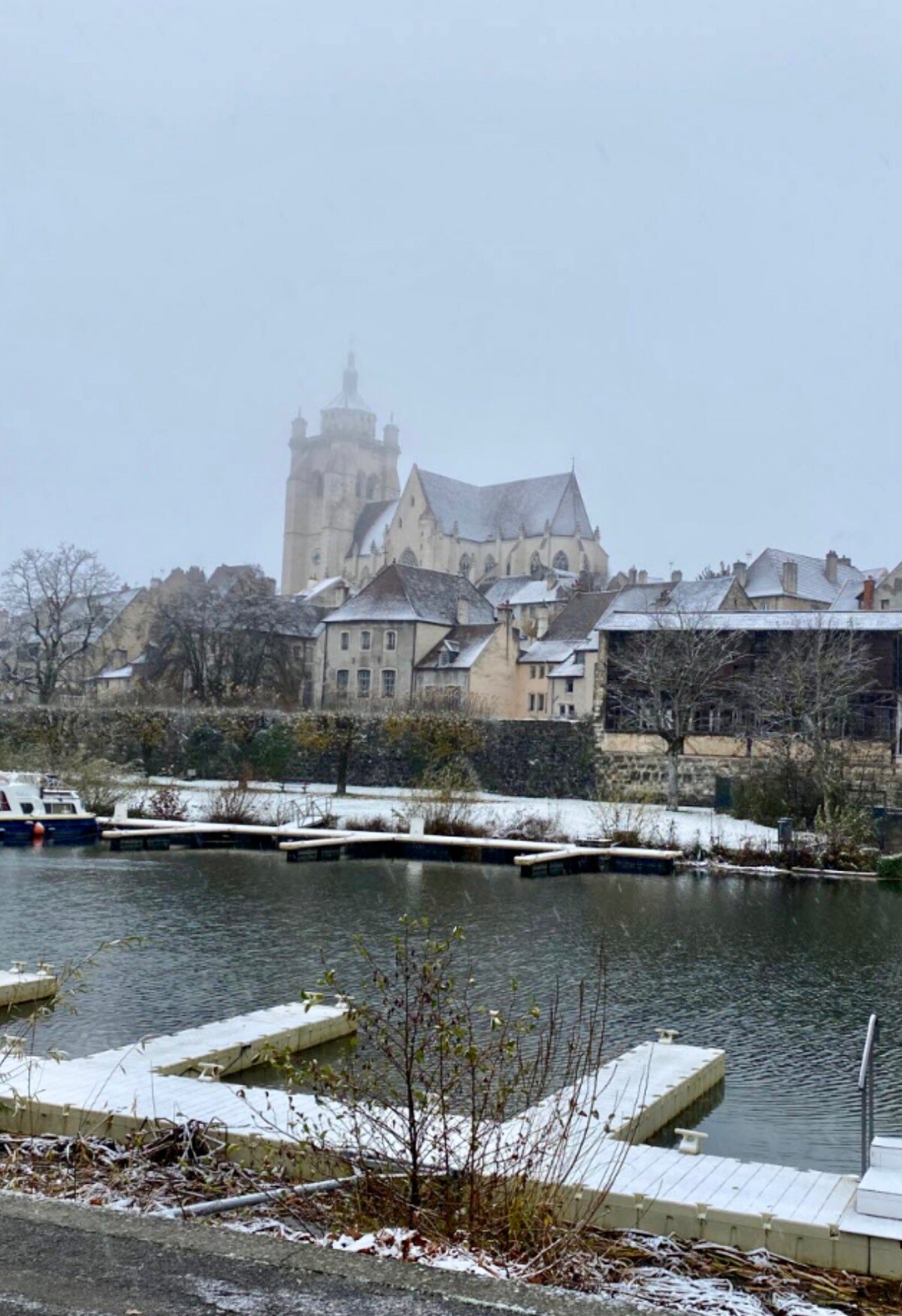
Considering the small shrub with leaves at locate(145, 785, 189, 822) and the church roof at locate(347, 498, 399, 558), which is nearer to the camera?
the small shrub with leaves at locate(145, 785, 189, 822)

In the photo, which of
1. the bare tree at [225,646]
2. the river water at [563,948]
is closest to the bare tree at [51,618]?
the bare tree at [225,646]

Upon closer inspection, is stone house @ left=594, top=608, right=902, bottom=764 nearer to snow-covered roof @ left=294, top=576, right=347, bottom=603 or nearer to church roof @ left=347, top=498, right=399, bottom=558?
snow-covered roof @ left=294, top=576, right=347, bottom=603

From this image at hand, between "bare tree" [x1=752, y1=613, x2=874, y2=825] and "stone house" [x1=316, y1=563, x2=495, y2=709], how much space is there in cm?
2145

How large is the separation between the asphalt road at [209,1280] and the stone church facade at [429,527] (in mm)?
91272

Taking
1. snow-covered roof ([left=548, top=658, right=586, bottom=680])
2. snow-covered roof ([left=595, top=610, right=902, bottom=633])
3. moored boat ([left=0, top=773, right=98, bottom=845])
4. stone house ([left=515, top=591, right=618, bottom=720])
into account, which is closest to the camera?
moored boat ([left=0, top=773, right=98, bottom=845])

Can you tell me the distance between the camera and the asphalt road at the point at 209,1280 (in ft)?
14.0

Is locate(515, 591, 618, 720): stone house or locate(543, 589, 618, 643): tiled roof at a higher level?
locate(543, 589, 618, 643): tiled roof

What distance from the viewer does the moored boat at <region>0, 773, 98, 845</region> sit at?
32.9 meters

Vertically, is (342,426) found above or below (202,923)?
above

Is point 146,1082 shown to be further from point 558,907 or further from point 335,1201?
point 558,907

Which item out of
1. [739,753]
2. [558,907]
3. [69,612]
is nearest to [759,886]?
[558,907]

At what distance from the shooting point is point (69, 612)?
246ft

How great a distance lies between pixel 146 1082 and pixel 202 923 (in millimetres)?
10884

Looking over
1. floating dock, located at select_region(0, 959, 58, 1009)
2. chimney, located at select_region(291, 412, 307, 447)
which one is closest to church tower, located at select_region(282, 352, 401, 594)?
chimney, located at select_region(291, 412, 307, 447)
